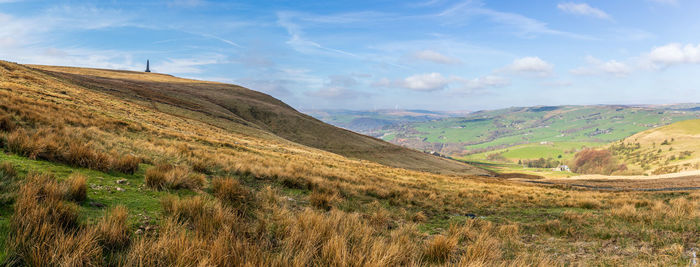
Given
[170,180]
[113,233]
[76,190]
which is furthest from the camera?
[170,180]

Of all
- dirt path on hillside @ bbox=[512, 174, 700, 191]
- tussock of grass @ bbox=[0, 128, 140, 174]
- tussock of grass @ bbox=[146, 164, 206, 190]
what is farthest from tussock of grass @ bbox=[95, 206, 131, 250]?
dirt path on hillside @ bbox=[512, 174, 700, 191]

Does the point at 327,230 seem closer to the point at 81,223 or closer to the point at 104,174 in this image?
the point at 81,223

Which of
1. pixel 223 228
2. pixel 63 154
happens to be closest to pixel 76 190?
pixel 223 228

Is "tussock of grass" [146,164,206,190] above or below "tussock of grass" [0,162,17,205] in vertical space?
below

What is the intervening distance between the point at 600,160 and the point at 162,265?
231 meters

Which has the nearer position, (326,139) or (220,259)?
(220,259)

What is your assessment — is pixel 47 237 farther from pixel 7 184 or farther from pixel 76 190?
pixel 7 184

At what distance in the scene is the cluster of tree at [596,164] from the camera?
161750 mm

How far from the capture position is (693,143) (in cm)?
18212

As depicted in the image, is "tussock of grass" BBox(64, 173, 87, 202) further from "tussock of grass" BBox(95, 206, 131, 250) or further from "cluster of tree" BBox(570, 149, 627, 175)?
"cluster of tree" BBox(570, 149, 627, 175)

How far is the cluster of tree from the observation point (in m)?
162

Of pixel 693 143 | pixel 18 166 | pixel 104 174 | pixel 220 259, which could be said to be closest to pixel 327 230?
pixel 220 259

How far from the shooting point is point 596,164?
557 feet

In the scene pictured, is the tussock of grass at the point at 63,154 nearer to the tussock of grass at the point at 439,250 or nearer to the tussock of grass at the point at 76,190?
the tussock of grass at the point at 76,190
